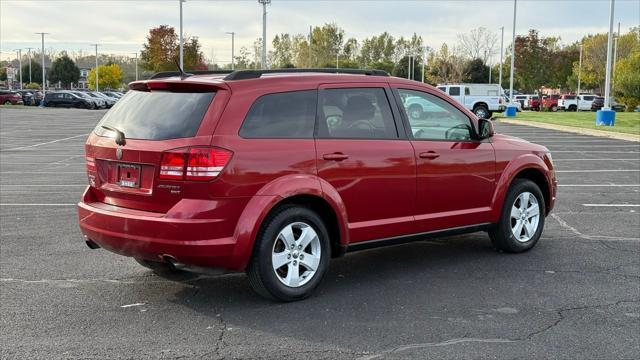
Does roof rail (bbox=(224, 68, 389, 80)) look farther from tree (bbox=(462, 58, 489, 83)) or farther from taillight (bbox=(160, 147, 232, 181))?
tree (bbox=(462, 58, 489, 83))

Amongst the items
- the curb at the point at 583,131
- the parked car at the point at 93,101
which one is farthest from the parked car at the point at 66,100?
the curb at the point at 583,131

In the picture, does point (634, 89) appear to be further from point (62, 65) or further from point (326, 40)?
point (62, 65)

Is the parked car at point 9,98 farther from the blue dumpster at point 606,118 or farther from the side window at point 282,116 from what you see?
the side window at point 282,116

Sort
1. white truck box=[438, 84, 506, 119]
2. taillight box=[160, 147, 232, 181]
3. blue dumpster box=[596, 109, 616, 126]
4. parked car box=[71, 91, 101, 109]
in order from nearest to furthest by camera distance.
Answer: taillight box=[160, 147, 232, 181]
blue dumpster box=[596, 109, 616, 126]
white truck box=[438, 84, 506, 119]
parked car box=[71, 91, 101, 109]

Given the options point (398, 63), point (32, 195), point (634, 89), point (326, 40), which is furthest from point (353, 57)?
point (32, 195)

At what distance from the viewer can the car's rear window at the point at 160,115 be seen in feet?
16.4

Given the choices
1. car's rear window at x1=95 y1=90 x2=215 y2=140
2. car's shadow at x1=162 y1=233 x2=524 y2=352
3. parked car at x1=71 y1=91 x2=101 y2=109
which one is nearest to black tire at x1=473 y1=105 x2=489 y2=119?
parked car at x1=71 y1=91 x2=101 y2=109

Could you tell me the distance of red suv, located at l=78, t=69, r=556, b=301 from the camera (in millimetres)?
4879

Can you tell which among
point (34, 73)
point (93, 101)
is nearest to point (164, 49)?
point (93, 101)

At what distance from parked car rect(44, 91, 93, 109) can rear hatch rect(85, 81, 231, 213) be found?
2289 inches

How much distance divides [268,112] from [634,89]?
4800 centimetres

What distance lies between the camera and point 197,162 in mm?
4820

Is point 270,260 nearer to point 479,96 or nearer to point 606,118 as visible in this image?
point 606,118

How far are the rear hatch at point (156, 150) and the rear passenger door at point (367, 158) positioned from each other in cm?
95
